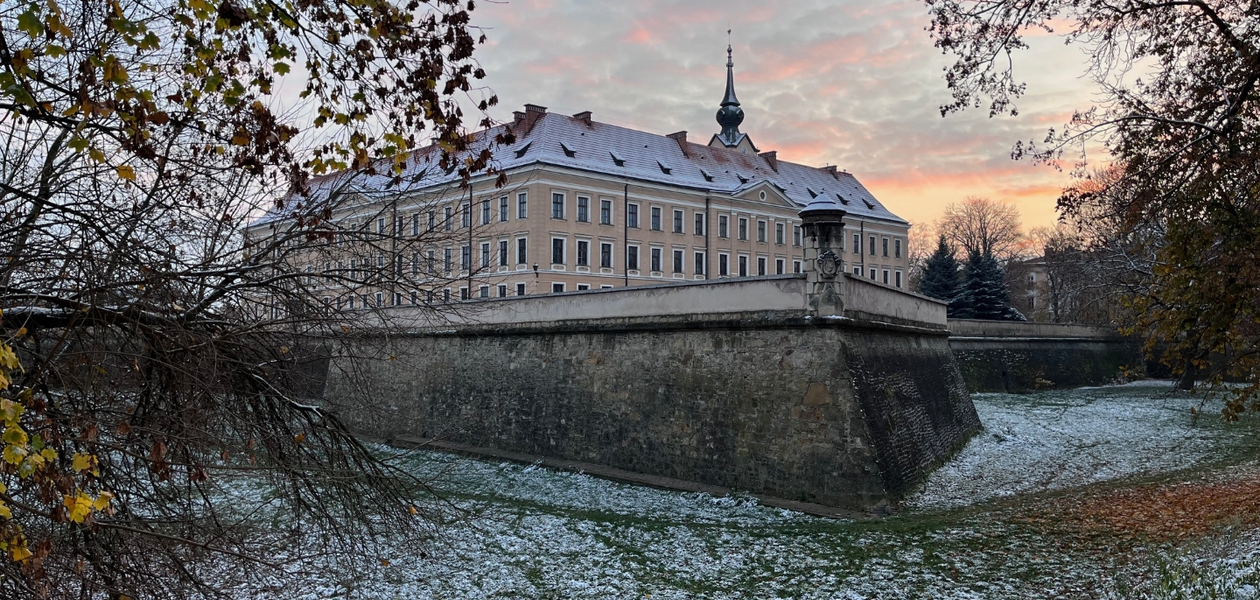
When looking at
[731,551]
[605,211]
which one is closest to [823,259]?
[731,551]

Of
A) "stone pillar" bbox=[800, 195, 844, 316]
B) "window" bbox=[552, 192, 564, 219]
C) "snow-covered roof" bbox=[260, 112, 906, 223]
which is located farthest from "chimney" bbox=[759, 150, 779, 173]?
"stone pillar" bbox=[800, 195, 844, 316]

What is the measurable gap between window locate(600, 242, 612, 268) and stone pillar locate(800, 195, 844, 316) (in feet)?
84.2

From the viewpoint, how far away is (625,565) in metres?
10.4

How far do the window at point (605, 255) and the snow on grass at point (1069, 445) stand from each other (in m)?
18.4

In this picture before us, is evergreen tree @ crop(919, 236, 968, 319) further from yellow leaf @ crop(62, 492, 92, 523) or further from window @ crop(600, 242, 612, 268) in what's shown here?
yellow leaf @ crop(62, 492, 92, 523)

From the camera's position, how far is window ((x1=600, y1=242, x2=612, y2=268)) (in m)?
40.6

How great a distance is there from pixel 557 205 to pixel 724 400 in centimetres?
2418

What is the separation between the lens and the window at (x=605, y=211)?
40.5m

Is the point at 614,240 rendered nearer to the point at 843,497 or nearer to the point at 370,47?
the point at 843,497

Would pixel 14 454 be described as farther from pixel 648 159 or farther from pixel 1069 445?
pixel 648 159

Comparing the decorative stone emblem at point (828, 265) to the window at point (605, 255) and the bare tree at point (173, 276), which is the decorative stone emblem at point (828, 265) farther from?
the window at point (605, 255)

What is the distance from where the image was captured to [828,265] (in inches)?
583

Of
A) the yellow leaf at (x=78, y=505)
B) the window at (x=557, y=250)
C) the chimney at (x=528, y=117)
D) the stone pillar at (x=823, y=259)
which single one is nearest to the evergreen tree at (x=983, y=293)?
the window at (x=557, y=250)

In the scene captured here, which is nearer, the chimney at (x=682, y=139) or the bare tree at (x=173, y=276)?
the bare tree at (x=173, y=276)
